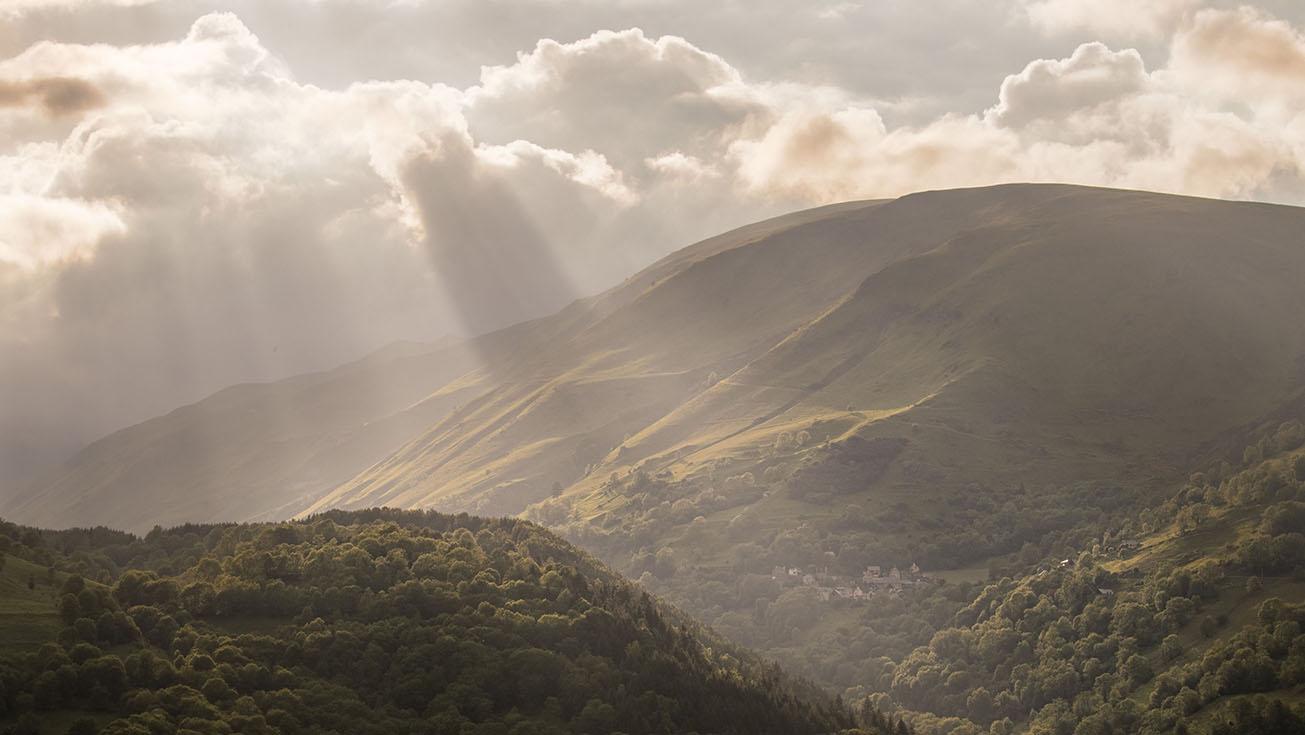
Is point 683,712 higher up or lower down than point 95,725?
lower down

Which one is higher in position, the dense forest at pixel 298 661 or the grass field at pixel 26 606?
the grass field at pixel 26 606

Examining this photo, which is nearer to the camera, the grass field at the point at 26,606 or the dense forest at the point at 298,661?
the dense forest at the point at 298,661

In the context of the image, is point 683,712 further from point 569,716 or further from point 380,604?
point 380,604

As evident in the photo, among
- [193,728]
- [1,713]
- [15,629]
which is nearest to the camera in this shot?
[1,713]

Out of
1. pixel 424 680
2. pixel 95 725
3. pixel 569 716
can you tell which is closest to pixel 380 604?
pixel 424 680

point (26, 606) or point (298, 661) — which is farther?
point (298, 661)

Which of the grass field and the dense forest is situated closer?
the dense forest

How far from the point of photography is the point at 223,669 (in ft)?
507

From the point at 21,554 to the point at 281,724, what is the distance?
64464 millimetres

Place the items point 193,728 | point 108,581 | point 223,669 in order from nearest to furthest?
point 193,728 < point 223,669 < point 108,581

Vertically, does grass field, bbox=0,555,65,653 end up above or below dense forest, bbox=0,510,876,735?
above

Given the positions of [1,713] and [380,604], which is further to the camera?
[380,604]

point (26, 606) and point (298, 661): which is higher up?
point (26, 606)

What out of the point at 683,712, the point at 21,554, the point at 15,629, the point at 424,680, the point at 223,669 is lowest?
the point at 683,712
